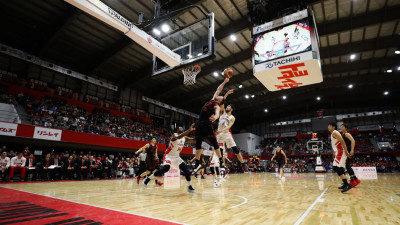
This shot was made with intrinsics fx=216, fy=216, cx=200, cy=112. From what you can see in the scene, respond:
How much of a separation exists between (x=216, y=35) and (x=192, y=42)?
727 cm

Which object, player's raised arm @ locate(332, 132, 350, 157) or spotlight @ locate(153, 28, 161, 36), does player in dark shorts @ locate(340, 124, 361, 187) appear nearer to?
player's raised arm @ locate(332, 132, 350, 157)

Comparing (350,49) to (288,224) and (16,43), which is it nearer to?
(288,224)

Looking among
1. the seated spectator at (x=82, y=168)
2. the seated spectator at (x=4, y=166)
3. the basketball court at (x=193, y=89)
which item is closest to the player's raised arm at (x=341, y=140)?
the basketball court at (x=193, y=89)

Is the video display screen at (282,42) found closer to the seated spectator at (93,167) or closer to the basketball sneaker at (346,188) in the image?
the basketball sneaker at (346,188)

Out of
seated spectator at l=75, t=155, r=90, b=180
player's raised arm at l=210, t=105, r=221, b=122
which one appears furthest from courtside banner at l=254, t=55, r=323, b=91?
seated spectator at l=75, t=155, r=90, b=180

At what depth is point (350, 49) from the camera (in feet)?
59.4

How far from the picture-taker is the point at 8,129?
1169 cm

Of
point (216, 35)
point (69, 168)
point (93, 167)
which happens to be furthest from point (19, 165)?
point (216, 35)

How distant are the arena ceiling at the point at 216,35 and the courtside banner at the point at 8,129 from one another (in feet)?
24.0

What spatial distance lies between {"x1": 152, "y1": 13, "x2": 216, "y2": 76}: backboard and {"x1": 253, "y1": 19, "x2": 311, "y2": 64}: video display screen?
1918mm

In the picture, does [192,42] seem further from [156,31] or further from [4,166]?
[4,166]

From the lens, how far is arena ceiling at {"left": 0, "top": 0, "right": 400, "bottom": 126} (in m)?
14.2

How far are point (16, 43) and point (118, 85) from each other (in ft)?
30.5

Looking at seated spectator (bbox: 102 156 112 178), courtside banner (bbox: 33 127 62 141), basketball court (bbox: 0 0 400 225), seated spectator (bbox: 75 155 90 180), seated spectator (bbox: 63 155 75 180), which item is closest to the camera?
basketball court (bbox: 0 0 400 225)
